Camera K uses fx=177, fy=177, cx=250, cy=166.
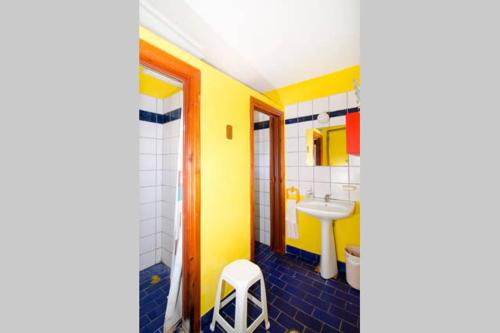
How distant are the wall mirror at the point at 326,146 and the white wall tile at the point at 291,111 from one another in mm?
303

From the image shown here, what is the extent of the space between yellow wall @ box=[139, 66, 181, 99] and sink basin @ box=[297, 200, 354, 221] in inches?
79.9

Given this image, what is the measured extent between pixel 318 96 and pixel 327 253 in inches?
69.9

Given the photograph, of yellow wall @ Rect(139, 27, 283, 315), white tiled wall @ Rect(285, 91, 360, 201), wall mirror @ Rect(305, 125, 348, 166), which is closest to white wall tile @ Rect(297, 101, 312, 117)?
white tiled wall @ Rect(285, 91, 360, 201)

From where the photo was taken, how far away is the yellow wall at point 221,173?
1369mm

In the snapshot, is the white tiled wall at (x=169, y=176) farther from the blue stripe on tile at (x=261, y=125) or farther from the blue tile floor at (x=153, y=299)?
the blue stripe on tile at (x=261, y=125)

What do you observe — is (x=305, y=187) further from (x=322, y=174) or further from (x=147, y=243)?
(x=147, y=243)

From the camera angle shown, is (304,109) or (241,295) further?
(304,109)

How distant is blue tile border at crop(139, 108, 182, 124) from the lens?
209 centimetres

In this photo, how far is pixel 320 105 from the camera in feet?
6.91

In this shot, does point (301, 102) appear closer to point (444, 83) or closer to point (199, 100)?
point (199, 100)

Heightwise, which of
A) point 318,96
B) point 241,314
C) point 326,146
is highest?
point 318,96

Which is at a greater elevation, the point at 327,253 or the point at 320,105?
the point at 320,105

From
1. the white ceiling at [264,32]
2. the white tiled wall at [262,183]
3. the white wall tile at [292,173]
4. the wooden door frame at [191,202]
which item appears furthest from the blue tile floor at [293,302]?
the white ceiling at [264,32]

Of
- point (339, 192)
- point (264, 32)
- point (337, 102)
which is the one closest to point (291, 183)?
point (339, 192)
